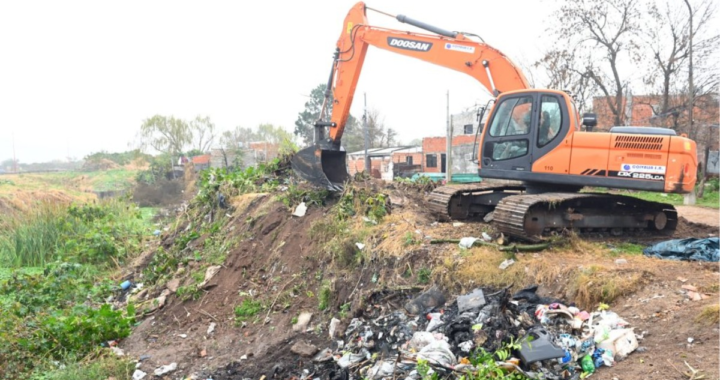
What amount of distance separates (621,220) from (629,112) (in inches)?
558

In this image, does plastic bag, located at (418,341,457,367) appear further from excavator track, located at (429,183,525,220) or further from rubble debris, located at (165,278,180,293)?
rubble debris, located at (165,278,180,293)

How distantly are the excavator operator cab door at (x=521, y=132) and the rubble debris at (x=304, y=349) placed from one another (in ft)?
→ 10.8

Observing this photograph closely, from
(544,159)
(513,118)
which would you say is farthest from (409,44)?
(544,159)

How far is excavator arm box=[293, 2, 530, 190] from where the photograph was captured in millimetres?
7121

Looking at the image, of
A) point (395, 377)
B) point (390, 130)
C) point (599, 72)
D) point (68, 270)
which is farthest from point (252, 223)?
point (390, 130)

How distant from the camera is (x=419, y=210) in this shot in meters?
7.94

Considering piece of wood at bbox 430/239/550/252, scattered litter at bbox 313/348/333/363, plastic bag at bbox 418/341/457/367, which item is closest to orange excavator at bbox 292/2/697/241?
piece of wood at bbox 430/239/550/252

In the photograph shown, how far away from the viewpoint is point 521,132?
6.44 metres

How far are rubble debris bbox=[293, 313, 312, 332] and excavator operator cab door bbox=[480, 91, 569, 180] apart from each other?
9.78 feet

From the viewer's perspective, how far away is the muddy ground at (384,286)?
145 inches

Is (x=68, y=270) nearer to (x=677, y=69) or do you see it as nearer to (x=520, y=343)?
(x=520, y=343)

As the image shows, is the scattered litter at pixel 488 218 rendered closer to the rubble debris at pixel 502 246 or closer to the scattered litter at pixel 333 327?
the rubble debris at pixel 502 246

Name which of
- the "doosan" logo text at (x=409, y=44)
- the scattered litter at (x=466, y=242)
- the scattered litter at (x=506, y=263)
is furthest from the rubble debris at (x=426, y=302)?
the "doosan" logo text at (x=409, y=44)

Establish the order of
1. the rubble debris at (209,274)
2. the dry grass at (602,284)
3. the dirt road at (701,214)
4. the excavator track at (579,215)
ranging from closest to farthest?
the dry grass at (602,284) < the excavator track at (579,215) < the rubble debris at (209,274) < the dirt road at (701,214)
